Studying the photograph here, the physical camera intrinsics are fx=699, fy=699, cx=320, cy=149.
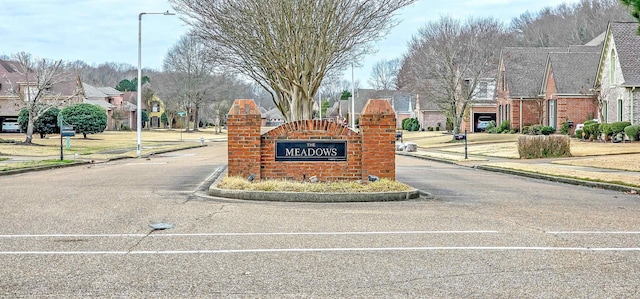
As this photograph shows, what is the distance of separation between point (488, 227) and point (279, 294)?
5.17 meters

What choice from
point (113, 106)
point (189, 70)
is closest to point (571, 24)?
point (189, 70)

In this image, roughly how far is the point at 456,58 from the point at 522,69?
851 centimetres

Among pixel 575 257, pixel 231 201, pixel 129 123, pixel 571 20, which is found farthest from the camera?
pixel 129 123

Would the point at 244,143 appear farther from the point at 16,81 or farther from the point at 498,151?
the point at 16,81

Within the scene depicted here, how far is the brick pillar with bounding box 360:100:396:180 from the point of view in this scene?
635 inches

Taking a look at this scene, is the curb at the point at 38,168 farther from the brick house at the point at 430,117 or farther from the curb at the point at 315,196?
the brick house at the point at 430,117

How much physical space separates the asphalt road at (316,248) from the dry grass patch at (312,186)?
898 mm

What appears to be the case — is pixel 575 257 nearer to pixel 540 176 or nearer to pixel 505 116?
pixel 540 176

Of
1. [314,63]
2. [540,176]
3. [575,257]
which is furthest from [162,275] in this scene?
[540,176]

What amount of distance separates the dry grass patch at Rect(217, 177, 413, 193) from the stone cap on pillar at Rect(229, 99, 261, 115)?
5.36 ft

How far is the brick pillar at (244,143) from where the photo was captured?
1623 cm

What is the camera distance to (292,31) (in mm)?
21531

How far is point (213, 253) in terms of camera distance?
27.4ft

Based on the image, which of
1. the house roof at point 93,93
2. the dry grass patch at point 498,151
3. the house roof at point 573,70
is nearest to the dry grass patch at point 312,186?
the dry grass patch at point 498,151
